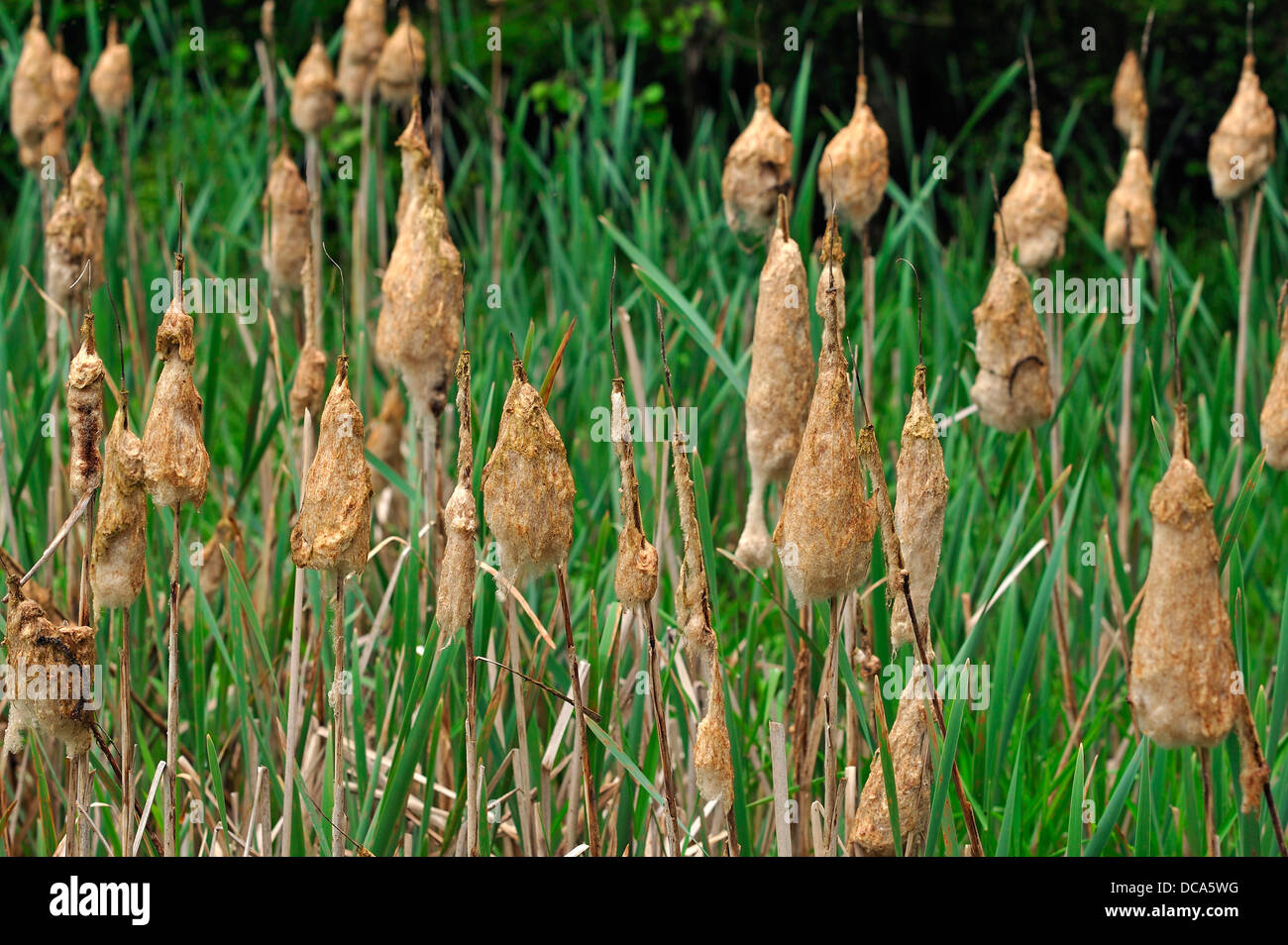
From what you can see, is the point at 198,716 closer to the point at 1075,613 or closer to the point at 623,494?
the point at 623,494

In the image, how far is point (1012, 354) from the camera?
1.17 m

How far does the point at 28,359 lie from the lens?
7.59 feet

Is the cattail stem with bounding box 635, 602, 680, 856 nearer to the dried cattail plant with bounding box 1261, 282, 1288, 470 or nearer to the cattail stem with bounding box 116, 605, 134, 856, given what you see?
the cattail stem with bounding box 116, 605, 134, 856

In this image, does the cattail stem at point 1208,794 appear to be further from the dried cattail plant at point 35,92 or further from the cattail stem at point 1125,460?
the dried cattail plant at point 35,92

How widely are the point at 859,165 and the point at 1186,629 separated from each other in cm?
74

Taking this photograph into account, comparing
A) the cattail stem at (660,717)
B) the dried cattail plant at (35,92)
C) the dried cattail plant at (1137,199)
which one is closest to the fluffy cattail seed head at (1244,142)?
the dried cattail plant at (1137,199)

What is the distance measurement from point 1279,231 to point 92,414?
222cm

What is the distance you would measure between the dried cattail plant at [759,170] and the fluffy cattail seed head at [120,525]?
2.34 ft

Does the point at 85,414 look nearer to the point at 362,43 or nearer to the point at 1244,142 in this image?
the point at 362,43

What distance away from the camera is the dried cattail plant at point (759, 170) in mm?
1260

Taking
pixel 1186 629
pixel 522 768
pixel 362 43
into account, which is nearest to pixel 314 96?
pixel 362 43

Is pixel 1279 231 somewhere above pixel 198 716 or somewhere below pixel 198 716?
above

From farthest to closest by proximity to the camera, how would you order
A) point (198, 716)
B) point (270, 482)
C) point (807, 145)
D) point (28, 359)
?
point (807, 145) < point (28, 359) < point (270, 482) < point (198, 716)
